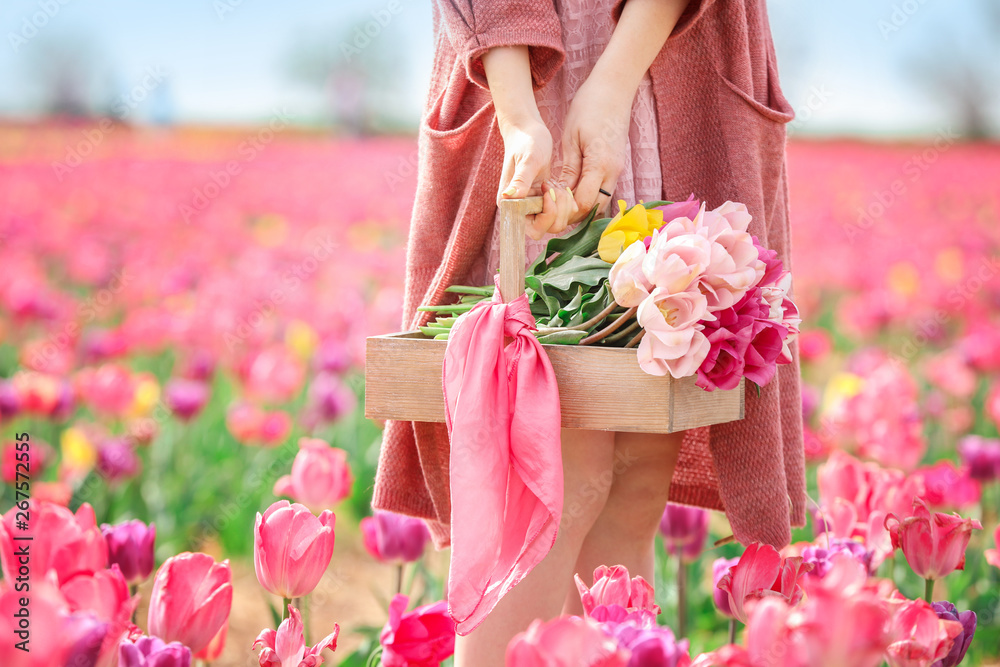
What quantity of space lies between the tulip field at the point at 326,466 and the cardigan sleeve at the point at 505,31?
1.88 feet

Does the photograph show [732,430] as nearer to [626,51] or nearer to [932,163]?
[626,51]

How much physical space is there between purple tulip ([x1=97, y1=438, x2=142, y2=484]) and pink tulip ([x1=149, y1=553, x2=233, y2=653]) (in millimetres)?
1118

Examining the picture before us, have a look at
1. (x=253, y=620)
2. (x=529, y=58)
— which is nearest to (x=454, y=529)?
(x=529, y=58)

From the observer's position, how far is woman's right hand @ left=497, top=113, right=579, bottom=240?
104 cm

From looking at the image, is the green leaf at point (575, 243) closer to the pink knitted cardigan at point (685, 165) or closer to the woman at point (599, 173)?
the woman at point (599, 173)

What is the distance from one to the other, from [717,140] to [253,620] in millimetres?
1504

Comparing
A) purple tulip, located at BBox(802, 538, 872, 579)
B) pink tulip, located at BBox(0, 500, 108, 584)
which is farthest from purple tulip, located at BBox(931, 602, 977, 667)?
pink tulip, located at BBox(0, 500, 108, 584)

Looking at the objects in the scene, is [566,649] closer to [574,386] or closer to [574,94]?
[574,386]

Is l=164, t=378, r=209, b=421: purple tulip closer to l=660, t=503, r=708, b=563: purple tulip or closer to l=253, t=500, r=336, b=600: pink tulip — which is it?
l=660, t=503, r=708, b=563: purple tulip

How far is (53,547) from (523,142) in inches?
26.4

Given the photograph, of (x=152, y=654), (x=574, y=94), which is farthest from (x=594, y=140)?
(x=152, y=654)

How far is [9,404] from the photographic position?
2186 mm

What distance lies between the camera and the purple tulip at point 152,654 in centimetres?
86

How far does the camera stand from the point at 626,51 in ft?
3.67
